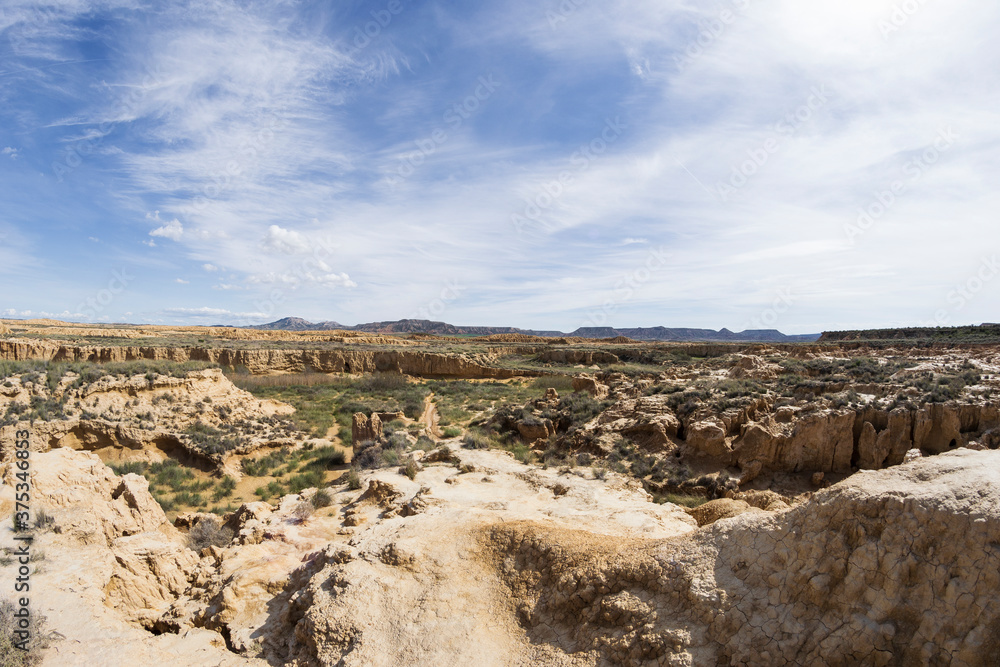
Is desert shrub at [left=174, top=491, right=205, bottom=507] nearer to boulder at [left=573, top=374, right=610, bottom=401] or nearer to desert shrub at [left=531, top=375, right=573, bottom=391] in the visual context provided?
boulder at [left=573, top=374, right=610, bottom=401]

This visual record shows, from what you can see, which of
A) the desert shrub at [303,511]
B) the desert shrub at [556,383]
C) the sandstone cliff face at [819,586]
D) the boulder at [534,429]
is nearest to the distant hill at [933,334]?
the desert shrub at [556,383]

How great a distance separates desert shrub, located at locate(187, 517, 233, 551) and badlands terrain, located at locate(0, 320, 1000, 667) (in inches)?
2.8

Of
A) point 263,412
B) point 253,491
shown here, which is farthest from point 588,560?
point 263,412

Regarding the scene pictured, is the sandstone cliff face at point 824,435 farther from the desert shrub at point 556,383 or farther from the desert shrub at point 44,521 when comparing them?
the desert shrub at point 556,383

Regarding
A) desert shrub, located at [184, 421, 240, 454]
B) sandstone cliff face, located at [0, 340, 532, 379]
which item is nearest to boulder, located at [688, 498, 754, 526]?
desert shrub, located at [184, 421, 240, 454]

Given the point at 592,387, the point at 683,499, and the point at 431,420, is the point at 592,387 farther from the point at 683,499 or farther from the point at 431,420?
the point at 683,499

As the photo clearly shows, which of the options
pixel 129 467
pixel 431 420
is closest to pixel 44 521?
pixel 129 467

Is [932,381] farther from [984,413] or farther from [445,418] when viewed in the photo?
[445,418]

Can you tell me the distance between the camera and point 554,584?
575cm

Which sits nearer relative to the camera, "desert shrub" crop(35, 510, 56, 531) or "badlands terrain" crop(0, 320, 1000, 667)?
"badlands terrain" crop(0, 320, 1000, 667)

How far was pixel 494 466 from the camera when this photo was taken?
1230 cm

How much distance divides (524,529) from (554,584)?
1061mm

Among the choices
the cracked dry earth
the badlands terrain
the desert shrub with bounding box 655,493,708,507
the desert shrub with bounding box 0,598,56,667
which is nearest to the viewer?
the cracked dry earth

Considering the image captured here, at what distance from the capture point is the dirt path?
17.9m
